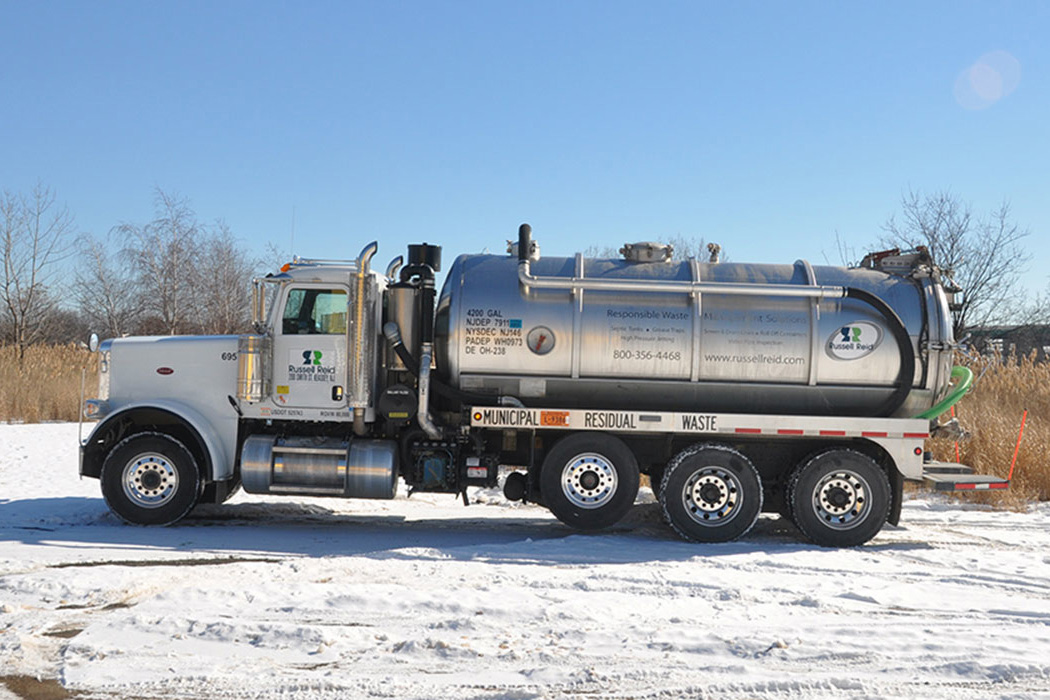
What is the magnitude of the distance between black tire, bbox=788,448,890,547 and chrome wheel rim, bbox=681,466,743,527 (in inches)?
27.9

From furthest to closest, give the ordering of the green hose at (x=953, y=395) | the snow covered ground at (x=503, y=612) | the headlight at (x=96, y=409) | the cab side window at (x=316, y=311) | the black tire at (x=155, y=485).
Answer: the cab side window at (x=316, y=311), the headlight at (x=96, y=409), the black tire at (x=155, y=485), the green hose at (x=953, y=395), the snow covered ground at (x=503, y=612)

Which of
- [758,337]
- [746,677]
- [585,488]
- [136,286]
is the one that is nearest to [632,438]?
[585,488]

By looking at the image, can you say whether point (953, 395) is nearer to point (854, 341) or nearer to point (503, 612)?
point (854, 341)

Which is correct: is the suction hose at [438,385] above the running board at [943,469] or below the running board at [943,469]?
above

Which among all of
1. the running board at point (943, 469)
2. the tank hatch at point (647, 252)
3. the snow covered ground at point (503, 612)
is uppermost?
the tank hatch at point (647, 252)

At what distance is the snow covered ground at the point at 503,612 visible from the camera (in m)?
5.19

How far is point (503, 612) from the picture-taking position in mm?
6488

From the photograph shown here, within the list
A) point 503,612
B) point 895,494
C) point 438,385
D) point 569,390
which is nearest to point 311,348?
point 438,385

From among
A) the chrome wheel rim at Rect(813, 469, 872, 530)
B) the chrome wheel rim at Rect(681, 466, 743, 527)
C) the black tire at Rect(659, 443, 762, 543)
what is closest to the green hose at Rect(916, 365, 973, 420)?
the chrome wheel rim at Rect(813, 469, 872, 530)

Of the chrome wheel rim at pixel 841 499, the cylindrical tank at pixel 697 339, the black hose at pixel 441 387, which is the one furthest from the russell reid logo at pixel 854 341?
the black hose at pixel 441 387

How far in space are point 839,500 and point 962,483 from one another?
130cm

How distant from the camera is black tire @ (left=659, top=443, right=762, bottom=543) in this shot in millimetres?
9453

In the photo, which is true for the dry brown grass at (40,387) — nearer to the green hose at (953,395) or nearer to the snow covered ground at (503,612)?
the snow covered ground at (503,612)

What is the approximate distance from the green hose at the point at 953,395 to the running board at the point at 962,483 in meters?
0.68
